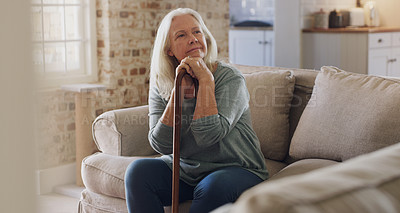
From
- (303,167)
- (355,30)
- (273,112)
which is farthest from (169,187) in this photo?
(355,30)

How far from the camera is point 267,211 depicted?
1.67 feet

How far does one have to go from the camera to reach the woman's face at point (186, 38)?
220 cm

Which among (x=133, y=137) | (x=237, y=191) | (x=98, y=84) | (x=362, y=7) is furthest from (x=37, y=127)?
(x=362, y=7)

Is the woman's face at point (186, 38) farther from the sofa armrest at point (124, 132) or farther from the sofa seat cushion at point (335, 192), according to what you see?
the sofa seat cushion at point (335, 192)

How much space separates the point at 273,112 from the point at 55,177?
1898mm

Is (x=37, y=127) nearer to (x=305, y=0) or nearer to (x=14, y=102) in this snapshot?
(x=14, y=102)

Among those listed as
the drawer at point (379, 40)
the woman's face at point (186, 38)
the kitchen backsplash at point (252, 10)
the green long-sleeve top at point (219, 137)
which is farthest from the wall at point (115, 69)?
the kitchen backsplash at point (252, 10)

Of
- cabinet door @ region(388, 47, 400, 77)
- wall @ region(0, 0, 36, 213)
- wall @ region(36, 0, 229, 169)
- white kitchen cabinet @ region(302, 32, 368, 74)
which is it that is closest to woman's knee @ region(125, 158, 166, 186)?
wall @ region(36, 0, 229, 169)

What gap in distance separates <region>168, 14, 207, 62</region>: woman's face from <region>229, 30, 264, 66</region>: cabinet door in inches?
160

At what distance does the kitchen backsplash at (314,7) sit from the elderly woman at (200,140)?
3.52 metres

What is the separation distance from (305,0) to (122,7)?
2.41 m

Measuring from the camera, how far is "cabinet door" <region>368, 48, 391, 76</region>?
17.2 ft

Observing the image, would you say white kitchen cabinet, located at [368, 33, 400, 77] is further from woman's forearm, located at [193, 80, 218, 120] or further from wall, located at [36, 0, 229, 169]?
woman's forearm, located at [193, 80, 218, 120]

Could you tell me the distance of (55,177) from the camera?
12.2 ft
